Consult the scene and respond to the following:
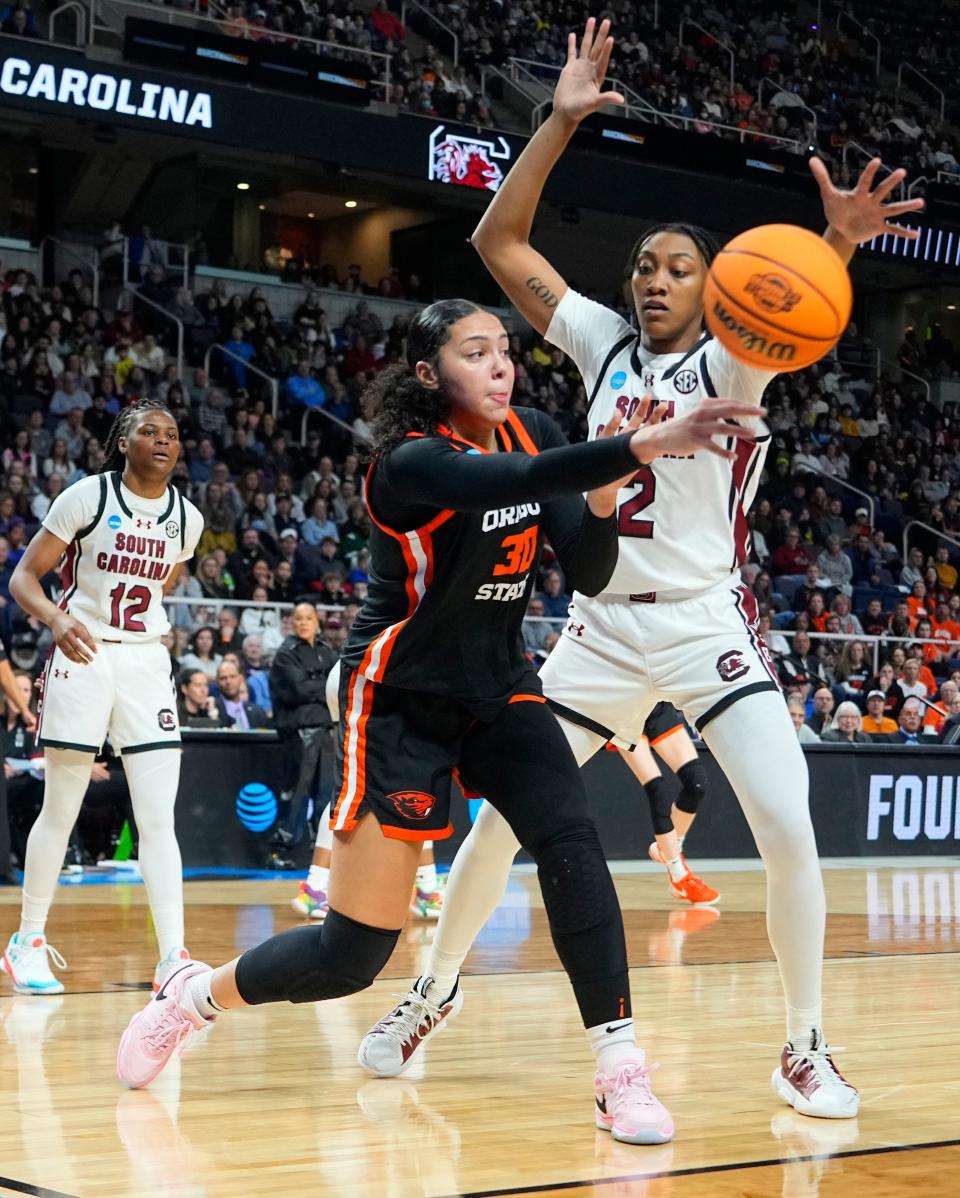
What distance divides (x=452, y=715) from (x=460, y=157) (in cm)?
1689

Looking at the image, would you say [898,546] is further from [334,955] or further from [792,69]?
[334,955]

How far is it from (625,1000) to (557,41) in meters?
22.5

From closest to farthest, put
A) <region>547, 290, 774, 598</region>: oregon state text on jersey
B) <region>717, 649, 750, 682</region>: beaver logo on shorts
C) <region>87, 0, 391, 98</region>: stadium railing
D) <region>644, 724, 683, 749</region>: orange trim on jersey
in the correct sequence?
<region>717, 649, 750, 682</region>: beaver logo on shorts → <region>547, 290, 774, 598</region>: oregon state text on jersey → <region>644, 724, 683, 749</region>: orange trim on jersey → <region>87, 0, 391, 98</region>: stadium railing

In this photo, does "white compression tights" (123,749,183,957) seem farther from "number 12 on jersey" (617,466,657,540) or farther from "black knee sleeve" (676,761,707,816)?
"black knee sleeve" (676,761,707,816)

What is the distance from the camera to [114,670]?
248 inches

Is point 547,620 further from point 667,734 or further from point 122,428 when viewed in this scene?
point 122,428

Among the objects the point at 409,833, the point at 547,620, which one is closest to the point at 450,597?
the point at 409,833

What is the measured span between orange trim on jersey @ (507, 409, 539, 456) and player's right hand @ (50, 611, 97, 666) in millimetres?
2270

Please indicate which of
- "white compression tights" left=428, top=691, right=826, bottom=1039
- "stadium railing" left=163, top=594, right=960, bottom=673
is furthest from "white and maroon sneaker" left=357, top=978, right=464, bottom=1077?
"stadium railing" left=163, top=594, right=960, bottom=673

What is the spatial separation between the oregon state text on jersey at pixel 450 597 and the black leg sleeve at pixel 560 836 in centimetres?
13

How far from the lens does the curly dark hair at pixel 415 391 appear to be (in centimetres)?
406

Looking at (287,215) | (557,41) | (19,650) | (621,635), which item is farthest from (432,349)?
(287,215)

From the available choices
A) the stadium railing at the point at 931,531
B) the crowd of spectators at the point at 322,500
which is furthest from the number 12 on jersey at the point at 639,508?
the stadium railing at the point at 931,531

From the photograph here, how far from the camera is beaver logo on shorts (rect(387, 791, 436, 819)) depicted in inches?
158
